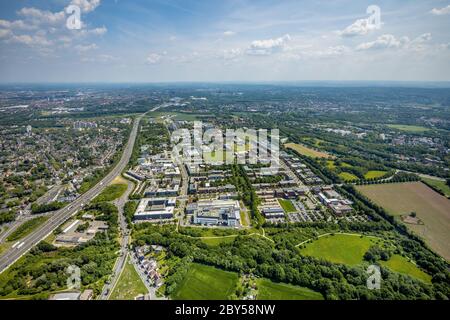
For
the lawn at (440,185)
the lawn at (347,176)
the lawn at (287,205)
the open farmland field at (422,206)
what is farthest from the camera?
the lawn at (347,176)

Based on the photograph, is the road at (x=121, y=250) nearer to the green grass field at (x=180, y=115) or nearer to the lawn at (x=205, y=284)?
the lawn at (x=205, y=284)

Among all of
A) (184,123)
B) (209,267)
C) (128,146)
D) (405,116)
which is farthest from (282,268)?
(405,116)

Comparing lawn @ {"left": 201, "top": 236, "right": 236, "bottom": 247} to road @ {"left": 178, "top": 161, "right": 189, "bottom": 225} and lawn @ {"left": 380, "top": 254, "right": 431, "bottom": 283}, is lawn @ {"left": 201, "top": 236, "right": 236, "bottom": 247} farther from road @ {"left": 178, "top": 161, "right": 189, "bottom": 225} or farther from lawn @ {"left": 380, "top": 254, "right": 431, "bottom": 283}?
lawn @ {"left": 380, "top": 254, "right": 431, "bottom": 283}

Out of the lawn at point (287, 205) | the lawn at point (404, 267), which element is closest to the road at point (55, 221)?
the lawn at point (287, 205)

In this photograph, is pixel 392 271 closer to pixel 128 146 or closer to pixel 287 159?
pixel 287 159

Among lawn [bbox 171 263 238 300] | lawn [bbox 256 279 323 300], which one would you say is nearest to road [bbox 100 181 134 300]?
lawn [bbox 171 263 238 300]

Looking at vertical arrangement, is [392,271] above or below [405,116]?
below
